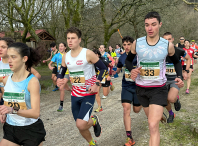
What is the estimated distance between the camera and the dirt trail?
4.20m

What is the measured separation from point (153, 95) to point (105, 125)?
7.16 ft

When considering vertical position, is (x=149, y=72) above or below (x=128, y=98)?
above

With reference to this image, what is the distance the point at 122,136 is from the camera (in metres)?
4.39

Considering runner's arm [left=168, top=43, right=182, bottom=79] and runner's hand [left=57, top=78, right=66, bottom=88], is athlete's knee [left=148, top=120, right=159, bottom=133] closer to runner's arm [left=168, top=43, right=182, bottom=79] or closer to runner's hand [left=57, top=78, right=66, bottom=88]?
runner's arm [left=168, top=43, right=182, bottom=79]

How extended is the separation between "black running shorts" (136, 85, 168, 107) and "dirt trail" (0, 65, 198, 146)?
1070 millimetres

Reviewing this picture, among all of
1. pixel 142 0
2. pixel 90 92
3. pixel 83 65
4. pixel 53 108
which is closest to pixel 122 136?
pixel 90 92

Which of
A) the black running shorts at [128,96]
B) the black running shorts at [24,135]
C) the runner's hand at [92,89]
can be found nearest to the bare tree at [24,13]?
the black running shorts at [128,96]

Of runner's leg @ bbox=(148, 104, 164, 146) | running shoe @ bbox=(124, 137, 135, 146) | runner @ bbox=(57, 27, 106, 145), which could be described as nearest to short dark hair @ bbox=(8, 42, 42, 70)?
runner @ bbox=(57, 27, 106, 145)

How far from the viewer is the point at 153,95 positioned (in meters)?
3.26

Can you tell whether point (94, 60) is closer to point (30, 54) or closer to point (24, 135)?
point (30, 54)

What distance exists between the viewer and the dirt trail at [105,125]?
4.20 metres

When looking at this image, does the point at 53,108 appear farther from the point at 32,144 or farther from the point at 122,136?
the point at 32,144

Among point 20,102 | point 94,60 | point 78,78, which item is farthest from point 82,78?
point 20,102

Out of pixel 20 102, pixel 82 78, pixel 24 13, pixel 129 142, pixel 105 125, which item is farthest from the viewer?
pixel 24 13
